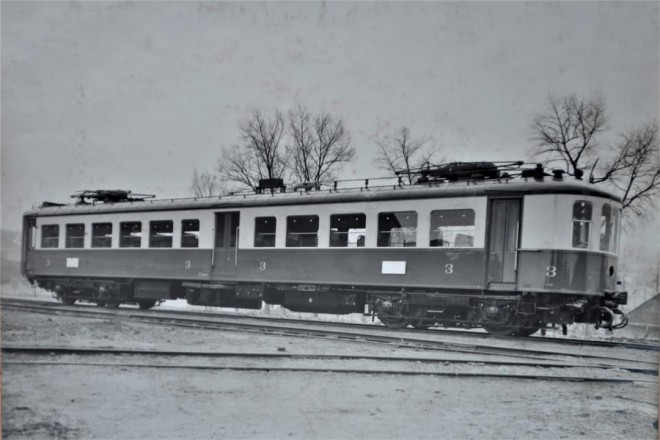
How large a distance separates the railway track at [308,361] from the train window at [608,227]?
1128 millimetres

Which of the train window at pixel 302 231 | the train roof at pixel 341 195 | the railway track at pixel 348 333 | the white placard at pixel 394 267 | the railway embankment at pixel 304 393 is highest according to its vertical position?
the train roof at pixel 341 195

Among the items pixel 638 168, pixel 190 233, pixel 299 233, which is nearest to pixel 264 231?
pixel 299 233

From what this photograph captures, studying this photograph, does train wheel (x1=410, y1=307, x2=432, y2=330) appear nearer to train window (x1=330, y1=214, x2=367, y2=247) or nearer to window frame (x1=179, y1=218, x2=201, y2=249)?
train window (x1=330, y1=214, x2=367, y2=247)

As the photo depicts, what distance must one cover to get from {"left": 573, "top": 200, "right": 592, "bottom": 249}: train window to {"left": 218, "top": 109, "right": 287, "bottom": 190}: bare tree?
8.64ft

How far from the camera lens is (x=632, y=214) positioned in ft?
18.8

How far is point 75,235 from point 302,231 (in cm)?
246

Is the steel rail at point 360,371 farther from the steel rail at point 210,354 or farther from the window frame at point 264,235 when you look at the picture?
the window frame at point 264,235

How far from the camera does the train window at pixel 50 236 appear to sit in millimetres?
7282

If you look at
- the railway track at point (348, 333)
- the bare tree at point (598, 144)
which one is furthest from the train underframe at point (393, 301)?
the bare tree at point (598, 144)

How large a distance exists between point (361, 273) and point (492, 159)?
2102 millimetres

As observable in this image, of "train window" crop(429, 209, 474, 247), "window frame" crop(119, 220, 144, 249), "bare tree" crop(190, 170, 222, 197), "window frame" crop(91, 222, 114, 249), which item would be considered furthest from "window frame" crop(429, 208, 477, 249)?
"window frame" crop(91, 222, 114, 249)

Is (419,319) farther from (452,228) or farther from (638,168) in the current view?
(638,168)

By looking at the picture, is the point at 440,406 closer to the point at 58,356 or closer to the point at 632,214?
the point at 632,214

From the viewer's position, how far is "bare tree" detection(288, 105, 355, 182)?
5.96 meters
